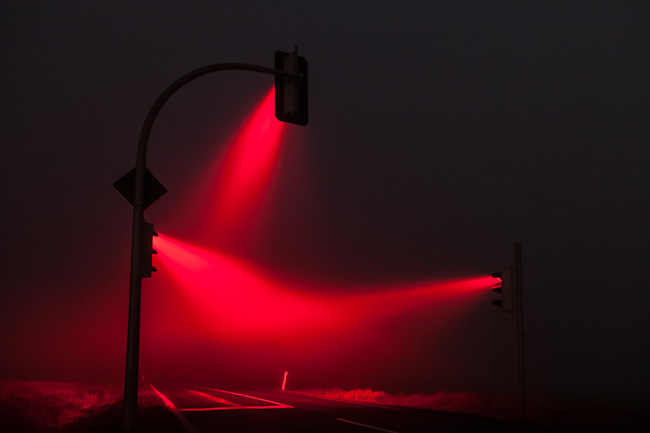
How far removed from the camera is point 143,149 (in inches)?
356

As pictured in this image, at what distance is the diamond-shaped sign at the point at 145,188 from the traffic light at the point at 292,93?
8.47 ft

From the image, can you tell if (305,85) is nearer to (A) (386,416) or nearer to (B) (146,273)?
(B) (146,273)

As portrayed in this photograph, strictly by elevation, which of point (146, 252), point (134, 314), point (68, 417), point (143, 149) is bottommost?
point (68, 417)

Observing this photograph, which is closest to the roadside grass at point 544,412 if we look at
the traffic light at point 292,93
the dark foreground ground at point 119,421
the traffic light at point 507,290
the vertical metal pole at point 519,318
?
the dark foreground ground at point 119,421

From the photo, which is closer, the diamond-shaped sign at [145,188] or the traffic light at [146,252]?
the traffic light at [146,252]

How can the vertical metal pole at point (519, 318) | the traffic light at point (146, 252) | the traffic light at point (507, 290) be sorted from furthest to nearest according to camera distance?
the traffic light at point (507, 290)
the vertical metal pole at point (519, 318)
the traffic light at point (146, 252)

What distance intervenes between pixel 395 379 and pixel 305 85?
31334 millimetres

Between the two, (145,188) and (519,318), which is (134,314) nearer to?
(145,188)

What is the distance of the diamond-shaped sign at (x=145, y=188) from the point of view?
9.19 metres

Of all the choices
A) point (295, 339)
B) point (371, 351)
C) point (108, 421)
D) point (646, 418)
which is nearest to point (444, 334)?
point (371, 351)

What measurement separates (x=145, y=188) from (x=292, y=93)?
9.85 feet

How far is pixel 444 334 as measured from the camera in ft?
168

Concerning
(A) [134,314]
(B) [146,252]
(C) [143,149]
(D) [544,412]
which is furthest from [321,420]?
(C) [143,149]

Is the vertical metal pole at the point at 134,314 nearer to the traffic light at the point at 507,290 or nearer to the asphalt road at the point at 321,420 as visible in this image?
the asphalt road at the point at 321,420
